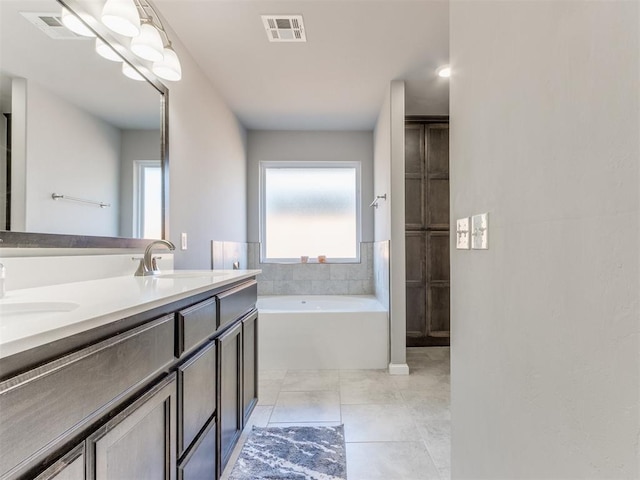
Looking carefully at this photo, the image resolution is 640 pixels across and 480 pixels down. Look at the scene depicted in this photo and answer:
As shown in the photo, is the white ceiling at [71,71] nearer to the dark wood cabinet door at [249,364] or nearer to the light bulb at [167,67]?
the light bulb at [167,67]

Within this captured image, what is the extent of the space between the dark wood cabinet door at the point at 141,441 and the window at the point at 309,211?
9.86 feet

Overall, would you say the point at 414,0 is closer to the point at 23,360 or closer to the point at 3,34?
the point at 3,34

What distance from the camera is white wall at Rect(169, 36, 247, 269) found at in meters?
2.02

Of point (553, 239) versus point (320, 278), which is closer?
point (553, 239)

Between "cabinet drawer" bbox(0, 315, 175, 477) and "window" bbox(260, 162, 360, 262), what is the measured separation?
3119mm

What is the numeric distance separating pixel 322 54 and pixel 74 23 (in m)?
1.54

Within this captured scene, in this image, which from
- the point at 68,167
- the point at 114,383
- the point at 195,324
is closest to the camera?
the point at 114,383

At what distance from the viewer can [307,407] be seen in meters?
2.11

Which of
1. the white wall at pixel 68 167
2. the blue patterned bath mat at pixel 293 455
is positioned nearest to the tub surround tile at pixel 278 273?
the blue patterned bath mat at pixel 293 455

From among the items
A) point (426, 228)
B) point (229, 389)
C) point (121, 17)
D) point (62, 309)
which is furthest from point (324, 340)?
point (121, 17)

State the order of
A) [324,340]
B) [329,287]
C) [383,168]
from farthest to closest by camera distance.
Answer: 1. [329,287]
2. [383,168]
3. [324,340]

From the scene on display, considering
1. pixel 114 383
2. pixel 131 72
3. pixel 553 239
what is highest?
pixel 131 72

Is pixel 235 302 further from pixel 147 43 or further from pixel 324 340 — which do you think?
pixel 324 340

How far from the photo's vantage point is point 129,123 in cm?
159
